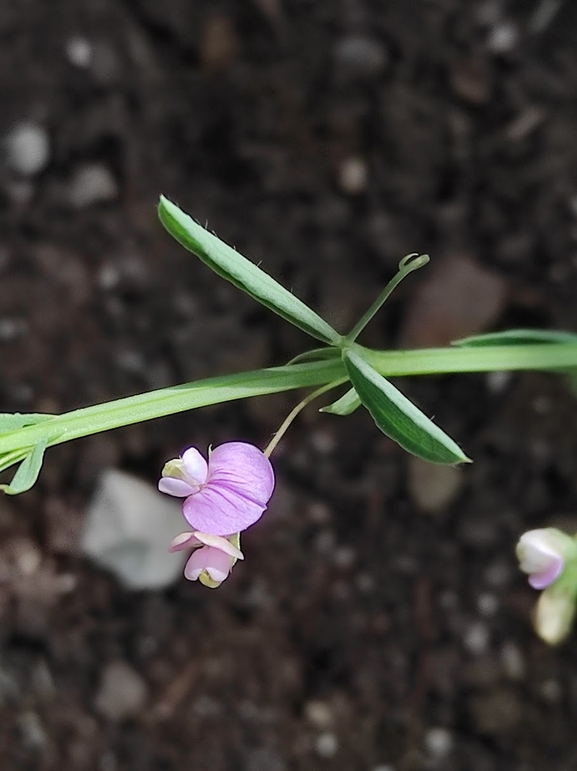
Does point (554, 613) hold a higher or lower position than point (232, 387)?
lower

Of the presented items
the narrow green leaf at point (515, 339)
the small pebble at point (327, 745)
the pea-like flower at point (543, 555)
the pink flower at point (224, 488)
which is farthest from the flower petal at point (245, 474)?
the small pebble at point (327, 745)

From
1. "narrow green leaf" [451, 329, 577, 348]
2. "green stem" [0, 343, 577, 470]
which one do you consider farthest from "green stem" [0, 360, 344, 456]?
"narrow green leaf" [451, 329, 577, 348]

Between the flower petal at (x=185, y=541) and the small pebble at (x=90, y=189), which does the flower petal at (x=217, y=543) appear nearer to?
the flower petal at (x=185, y=541)

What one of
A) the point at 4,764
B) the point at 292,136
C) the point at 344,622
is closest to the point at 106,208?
the point at 292,136

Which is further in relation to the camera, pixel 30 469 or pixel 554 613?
pixel 554 613

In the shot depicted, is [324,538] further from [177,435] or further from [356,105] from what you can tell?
[356,105]

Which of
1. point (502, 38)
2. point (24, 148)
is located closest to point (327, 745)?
point (24, 148)

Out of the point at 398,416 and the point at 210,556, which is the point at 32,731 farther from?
the point at 398,416
